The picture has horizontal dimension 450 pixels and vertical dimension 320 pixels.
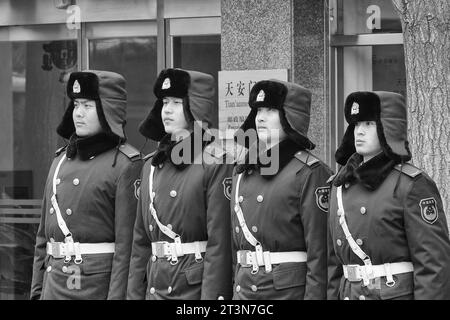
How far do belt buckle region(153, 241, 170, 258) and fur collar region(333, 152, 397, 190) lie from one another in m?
1.14

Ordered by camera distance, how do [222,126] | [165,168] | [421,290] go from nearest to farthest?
[421,290] → [165,168] → [222,126]

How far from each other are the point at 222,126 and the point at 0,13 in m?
3.30

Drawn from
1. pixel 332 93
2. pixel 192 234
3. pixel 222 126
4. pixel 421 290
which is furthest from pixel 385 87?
pixel 421 290

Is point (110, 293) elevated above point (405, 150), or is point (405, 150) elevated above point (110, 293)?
point (405, 150)

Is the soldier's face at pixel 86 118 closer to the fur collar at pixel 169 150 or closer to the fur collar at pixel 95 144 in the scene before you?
the fur collar at pixel 95 144

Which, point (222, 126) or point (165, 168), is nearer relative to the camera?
point (165, 168)

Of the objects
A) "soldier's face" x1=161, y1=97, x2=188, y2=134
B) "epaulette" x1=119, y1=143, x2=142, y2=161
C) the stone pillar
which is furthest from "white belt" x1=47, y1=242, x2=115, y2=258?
the stone pillar

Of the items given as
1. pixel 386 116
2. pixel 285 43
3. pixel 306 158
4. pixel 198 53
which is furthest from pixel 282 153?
pixel 198 53

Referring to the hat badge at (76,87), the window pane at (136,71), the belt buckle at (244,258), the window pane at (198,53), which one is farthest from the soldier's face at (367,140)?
the window pane at (136,71)

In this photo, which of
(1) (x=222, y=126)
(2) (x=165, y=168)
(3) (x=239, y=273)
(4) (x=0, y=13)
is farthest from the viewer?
(4) (x=0, y=13)

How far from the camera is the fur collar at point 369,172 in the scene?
623 cm
